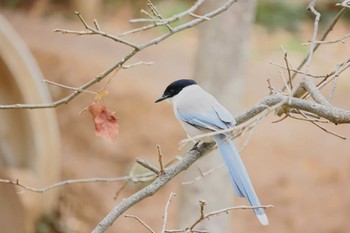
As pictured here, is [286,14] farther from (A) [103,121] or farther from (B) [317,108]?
(B) [317,108]

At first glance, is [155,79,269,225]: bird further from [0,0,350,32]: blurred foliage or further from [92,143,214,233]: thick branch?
[0,0,350,32]: blurred foliage

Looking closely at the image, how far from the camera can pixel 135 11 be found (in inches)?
413

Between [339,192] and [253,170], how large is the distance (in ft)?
2.50

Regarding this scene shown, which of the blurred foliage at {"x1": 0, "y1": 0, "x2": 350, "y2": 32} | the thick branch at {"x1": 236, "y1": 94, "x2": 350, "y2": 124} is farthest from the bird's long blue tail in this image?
the blurred foliage at {"x1": 0, "y1": 0, "x2": 350, "y2": 32}

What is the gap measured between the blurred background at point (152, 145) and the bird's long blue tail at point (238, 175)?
376 centimetres

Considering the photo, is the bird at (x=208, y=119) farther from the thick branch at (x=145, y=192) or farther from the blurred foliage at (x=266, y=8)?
the blurred foliage at (x=266, y=8)

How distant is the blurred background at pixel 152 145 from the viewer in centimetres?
699

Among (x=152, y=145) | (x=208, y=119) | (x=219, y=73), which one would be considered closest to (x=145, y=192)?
(x=208, y=119)

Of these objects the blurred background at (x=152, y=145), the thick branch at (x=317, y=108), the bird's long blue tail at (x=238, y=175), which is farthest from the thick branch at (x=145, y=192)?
the blurred background at (x=152, y=145)

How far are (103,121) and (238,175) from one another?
0.42 metres

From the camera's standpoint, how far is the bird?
219cm

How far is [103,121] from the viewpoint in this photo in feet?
7.62

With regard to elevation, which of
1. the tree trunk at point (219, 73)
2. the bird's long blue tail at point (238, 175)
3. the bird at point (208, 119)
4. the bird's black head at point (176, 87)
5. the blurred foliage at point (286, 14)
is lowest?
the bird's long blue tail at point (238, 175)

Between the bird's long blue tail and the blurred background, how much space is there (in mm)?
3764
